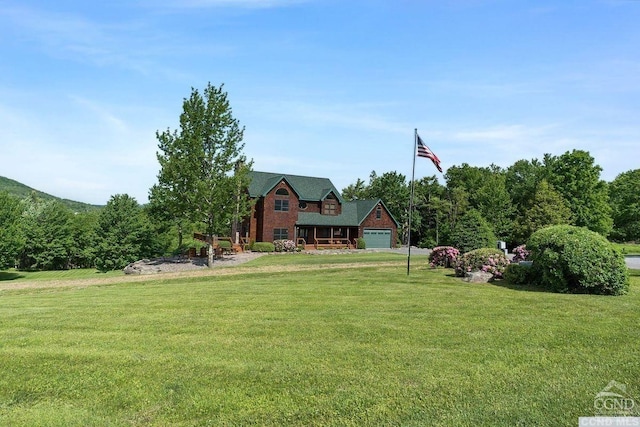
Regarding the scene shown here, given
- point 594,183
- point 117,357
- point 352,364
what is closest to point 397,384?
point 352,364

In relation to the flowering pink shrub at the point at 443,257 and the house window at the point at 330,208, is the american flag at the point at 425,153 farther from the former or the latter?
the house window at the point at 330,208

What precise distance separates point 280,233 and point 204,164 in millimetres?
14876

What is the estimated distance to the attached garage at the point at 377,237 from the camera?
46781mm

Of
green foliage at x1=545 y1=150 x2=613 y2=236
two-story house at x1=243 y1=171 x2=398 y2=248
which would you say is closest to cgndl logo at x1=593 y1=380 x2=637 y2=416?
two-story house at x1=243 y1=171 x2=398 y2=248

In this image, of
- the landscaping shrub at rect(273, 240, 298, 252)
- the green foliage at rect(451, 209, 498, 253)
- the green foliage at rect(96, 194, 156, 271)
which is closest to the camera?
the green foliage at rect(451, 209, 498, 253)

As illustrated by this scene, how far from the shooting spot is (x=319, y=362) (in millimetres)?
5984

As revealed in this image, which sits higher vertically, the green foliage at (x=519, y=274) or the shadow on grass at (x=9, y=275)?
the green foliage at (x=519, y=274)

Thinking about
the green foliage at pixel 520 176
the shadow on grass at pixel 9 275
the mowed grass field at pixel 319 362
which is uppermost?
the green foliage at pixel 520 176

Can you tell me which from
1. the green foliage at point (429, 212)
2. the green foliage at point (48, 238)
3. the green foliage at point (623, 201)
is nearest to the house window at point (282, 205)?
the green foliage at point (429, 212)

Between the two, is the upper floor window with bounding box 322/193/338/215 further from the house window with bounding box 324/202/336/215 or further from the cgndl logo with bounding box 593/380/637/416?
the cgndl logo with bounding box 593/380/637/416

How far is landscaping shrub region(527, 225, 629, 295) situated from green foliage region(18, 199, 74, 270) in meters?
40.1

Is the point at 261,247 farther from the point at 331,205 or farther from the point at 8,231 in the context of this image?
the point at 8,231

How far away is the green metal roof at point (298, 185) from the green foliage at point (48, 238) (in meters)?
18.1

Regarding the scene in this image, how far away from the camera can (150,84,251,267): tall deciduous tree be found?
2764cm
